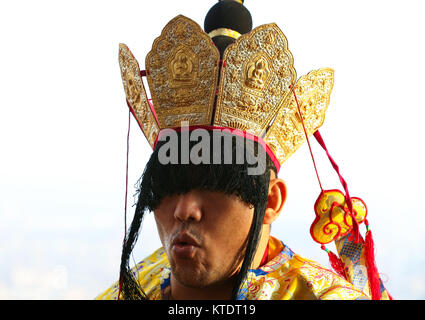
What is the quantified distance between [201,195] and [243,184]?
18 cm

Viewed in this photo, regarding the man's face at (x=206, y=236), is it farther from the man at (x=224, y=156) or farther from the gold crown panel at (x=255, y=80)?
the gold crown panel at (x=255, y=80)

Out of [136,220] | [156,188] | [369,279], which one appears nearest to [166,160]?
[156,188]

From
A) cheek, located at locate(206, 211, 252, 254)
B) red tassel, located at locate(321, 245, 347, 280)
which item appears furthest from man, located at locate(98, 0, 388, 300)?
red tassel, located at locate(321, 245, 347, 280)

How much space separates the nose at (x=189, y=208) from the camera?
1962 millimetres

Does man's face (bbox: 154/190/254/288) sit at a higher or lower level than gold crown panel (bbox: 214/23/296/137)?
lower

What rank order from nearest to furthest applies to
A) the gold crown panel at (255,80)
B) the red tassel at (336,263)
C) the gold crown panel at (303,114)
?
the gold crown panel at (255,80) < the gold crown panel at (303,114) < the red tassel at (336,263)

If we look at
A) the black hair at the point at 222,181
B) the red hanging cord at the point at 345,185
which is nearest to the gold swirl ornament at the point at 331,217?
the red hanging cord at the point at 345,185

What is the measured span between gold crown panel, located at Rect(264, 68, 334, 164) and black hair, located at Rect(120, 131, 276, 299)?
0.11m

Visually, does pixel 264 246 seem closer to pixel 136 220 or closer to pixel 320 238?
pixel 320 238

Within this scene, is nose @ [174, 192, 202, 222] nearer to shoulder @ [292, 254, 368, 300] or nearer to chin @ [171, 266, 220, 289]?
chin @ [171, 266, 220, 289]

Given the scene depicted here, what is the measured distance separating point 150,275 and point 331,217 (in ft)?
3.35

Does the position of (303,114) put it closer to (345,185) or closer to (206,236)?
(345,185)

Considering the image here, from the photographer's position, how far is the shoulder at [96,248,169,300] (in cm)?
245

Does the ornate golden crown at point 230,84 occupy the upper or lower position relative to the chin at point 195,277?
upper
